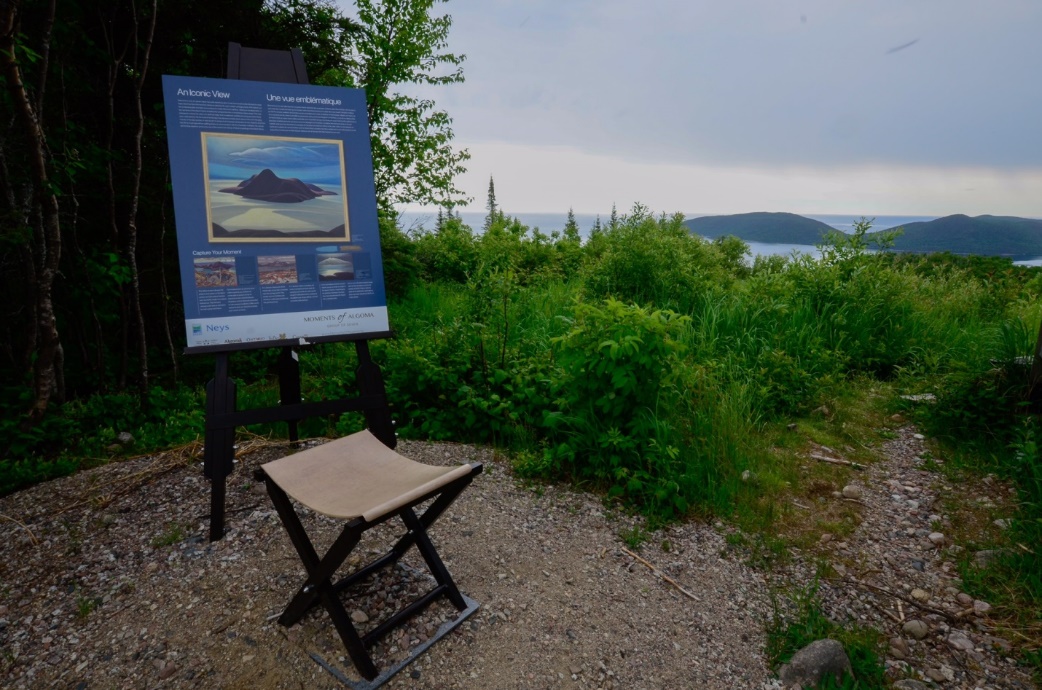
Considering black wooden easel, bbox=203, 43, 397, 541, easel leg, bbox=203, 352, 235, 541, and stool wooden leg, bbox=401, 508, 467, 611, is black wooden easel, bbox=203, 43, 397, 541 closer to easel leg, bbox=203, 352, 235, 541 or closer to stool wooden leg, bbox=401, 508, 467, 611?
easel leg, bbox=203, 352, 235, 541

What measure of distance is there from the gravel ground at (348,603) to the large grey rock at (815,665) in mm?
94

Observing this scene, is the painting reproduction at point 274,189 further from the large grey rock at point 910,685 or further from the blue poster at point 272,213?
the large grey rock at point 910,685

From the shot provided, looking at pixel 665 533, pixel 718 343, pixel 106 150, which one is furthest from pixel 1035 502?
pixel 106 150

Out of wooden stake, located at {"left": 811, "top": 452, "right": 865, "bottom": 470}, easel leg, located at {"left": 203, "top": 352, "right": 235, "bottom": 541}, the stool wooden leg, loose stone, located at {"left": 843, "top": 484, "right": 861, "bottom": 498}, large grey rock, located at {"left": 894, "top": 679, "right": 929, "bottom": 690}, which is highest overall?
easel leg, located at {"left": 203, "top": 352, "right": 235, "bottom": 541}

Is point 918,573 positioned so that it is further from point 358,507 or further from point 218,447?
point 218,447

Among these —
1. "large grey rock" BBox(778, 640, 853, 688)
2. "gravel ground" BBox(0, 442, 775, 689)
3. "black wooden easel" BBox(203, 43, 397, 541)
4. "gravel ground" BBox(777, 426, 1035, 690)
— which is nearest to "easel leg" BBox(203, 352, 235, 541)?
"black wooden easel" BBox(203, 43, 397, 541)

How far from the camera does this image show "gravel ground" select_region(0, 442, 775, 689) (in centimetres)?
233

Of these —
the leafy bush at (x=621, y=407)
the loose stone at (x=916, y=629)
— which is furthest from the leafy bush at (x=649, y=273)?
the loose stone at (x=916, y=629)

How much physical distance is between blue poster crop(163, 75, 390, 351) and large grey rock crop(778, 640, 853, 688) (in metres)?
2.55

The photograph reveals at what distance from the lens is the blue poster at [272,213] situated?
3129mm

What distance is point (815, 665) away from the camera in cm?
235

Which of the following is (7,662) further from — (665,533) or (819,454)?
(819,454)

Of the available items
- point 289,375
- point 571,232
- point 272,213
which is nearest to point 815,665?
point 289,375

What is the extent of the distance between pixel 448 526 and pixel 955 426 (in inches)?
148
